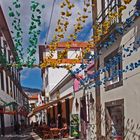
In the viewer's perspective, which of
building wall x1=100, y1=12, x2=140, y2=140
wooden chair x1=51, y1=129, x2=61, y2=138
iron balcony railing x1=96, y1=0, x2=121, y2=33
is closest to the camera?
building wall x1=100, y1=12, x2=140, y2=140

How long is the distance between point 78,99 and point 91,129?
12.4ft

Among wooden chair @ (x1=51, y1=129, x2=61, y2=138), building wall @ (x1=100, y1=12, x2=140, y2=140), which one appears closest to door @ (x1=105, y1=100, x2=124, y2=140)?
building wall @ (x1=100, y1=12, x2=140, y2=140)

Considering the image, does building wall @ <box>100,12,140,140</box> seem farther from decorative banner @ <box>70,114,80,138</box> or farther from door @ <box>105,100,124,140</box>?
decorative banner @ <box>70,114,80,138</box>

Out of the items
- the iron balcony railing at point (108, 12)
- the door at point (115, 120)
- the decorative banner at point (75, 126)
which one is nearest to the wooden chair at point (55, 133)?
the decorative banner at point (75, 126)

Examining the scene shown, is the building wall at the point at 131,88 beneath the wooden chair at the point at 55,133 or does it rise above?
above

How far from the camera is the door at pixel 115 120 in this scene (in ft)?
42.2

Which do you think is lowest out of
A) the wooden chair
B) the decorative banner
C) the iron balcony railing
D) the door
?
the wooden chair

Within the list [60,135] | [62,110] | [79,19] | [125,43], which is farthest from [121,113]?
[62,110]

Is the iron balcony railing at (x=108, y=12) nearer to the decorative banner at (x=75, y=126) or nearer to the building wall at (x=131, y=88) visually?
the building wall at (x=131, y=88)

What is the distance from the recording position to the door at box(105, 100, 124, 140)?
12875mm

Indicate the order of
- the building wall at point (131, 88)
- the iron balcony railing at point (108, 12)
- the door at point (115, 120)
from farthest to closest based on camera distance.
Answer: the door at point (115, 120) → the iron balcony railing at point (108, 12) → the building wall at point (131, 88)

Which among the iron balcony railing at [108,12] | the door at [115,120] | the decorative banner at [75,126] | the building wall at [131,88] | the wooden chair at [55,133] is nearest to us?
the building wall at [131,88]

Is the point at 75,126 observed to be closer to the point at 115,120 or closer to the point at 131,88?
the point at 115,120

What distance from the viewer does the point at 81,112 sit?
20.3 metres
